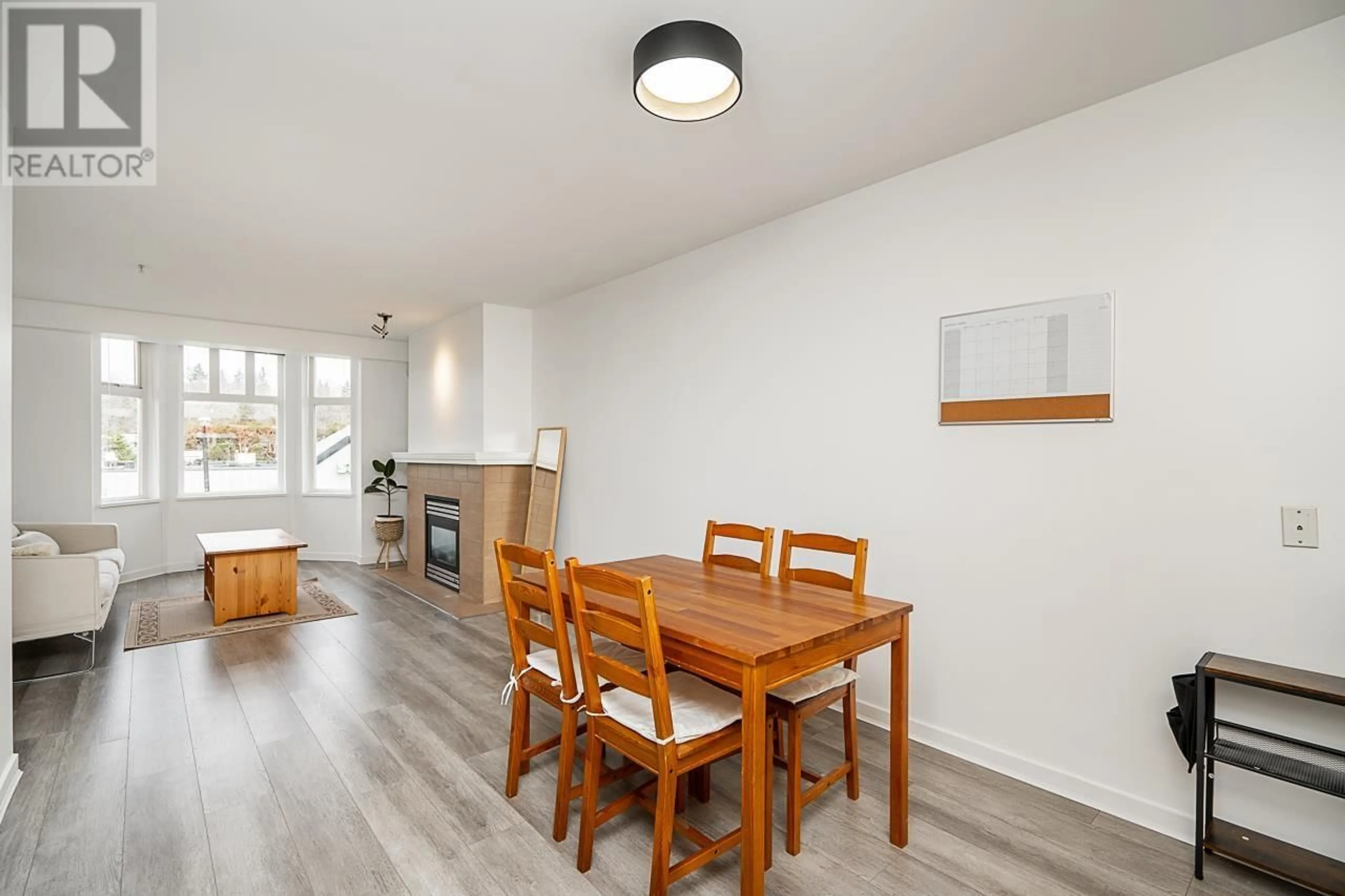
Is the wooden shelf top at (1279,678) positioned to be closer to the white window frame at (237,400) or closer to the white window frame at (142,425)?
the white window frame at (237,400)

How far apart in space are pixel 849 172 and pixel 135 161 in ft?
10.3

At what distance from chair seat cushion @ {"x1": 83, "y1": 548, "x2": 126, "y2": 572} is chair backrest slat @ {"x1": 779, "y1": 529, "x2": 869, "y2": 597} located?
4888 mm

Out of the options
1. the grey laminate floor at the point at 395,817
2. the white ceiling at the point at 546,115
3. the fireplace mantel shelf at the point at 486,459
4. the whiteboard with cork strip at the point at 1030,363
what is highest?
the white ceiling at the point at 546,115

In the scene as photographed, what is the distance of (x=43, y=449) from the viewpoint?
208 inches

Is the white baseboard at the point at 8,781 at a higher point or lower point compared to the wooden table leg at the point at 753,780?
lower

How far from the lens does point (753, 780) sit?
5.20 feet

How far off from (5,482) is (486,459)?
312 centimetres

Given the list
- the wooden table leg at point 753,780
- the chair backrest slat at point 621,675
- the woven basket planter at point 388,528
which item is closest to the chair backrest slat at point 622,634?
the chair backrest slat at point 621,675

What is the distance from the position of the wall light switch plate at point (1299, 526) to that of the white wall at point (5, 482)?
4185 millimetres

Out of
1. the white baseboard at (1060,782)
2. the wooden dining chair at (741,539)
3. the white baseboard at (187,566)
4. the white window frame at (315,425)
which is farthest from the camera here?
the white window frame at (315,425)

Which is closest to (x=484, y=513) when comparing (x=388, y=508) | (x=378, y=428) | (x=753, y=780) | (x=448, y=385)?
(x=448, y=385)

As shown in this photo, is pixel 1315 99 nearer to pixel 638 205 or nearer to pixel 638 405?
pixel 638 205

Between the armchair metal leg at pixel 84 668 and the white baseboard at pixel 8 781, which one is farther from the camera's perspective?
the armchair metal leg at pixel 84 668

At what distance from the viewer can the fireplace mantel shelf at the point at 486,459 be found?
5250 mm
